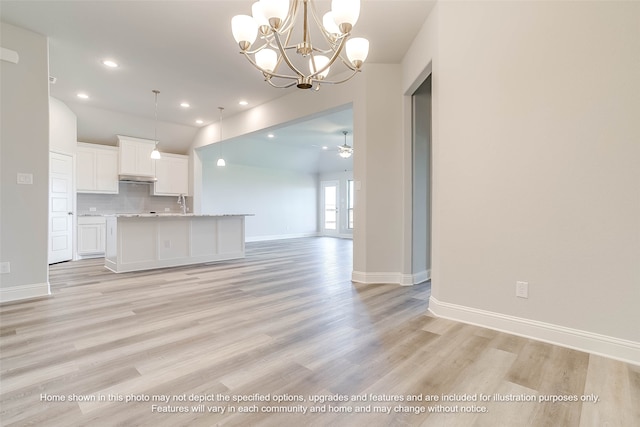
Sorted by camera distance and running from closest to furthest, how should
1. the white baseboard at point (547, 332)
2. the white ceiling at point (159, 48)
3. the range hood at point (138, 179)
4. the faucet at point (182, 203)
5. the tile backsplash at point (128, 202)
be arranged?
1. the white baseboard at point (547, 332)
2. the white ceiling at point (159, 48)
3. the tile backsplash at point (128, 202)
4. the range hood at point (138, 179)
5. the faucet at point (182, 203)

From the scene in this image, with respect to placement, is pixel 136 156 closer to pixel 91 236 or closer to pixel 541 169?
pixel 91 236

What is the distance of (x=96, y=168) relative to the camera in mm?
6410

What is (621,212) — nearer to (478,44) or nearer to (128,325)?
(478,44)

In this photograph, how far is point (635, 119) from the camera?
6.33 ft

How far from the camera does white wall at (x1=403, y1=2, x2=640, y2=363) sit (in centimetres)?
198

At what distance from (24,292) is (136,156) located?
429 cm

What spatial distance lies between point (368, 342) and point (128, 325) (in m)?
2.06

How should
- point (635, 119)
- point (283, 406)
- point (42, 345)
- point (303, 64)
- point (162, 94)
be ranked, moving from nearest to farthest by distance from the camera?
point (283, 406) < point (635, 119) < point (42, 345) < point (303, 64) < point (162, 94)

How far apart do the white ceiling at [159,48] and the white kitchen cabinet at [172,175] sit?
148 centimetres

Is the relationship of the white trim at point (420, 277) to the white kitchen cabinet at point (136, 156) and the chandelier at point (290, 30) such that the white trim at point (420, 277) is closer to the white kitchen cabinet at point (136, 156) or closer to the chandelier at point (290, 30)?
the chandelier at point (290, 30)

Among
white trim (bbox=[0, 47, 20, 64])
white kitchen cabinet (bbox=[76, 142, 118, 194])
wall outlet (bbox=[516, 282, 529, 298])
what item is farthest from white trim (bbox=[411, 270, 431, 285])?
white kitchen cabinet (bbox=[76, 142, 118, 194])

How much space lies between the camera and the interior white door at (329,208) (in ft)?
36.4

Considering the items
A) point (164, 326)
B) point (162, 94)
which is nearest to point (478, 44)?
point (164, 326)

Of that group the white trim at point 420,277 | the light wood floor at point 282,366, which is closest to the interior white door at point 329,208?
the white trim at point 420,277
